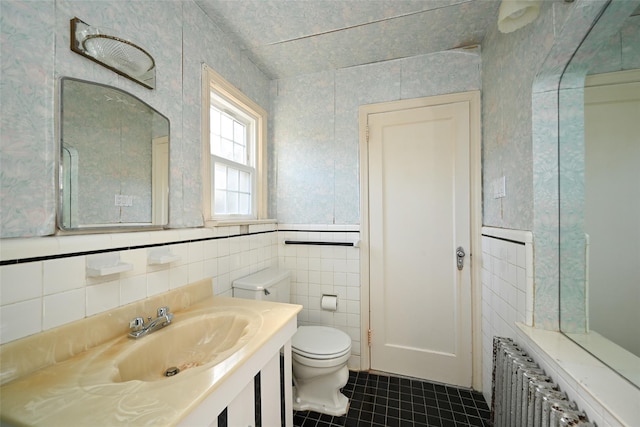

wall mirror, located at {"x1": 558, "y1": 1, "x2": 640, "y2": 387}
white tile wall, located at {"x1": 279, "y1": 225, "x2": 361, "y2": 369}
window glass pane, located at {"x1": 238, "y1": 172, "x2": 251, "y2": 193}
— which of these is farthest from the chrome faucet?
wall mirror, located at {"x1": 558, "y1": 1, "x2": 640, "y2": 387}

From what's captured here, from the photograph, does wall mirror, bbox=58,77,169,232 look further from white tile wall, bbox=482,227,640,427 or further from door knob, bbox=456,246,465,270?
door knob, bbox=456,246,465,270

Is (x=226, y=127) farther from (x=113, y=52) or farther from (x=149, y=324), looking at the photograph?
(x=149, y=324)

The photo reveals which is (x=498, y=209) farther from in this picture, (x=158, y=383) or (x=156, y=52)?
(x=156, y=52)

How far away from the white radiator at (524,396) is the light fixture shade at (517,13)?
1.34 meters

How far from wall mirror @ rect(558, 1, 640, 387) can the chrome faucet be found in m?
1.78

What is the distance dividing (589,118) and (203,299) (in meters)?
2.13

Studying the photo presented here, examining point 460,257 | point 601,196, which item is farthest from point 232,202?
point 601,196

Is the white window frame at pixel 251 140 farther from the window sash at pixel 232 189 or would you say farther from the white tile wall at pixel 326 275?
the white tile wall at pixel 326 275

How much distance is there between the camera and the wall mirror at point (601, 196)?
1.11 meters

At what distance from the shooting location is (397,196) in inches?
78.7

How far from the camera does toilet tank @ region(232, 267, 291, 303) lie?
1.62 meters

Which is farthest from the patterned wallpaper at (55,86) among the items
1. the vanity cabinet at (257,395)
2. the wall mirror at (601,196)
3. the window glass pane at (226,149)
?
the wall mirror at (601,196)

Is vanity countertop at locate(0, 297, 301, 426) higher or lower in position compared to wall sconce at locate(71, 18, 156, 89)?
lower

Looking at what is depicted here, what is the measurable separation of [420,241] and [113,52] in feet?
6.78
